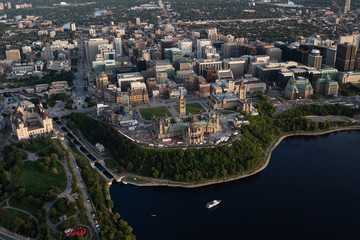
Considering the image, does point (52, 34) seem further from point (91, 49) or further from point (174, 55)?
point (174, 55)

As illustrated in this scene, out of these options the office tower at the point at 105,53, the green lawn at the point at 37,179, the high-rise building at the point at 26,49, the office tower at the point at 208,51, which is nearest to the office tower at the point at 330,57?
the office tower at the point at 208,51

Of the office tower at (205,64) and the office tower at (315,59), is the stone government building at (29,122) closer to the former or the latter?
the office tower at (205,64)

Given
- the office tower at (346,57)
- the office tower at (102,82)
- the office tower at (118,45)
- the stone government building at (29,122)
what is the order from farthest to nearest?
1. the office tower at (118,45)
2. the office tower at (346,57)
3. the office tower at (102,82)
4. the stone government building at (29,122)

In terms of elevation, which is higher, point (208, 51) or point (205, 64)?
point (208, 51)

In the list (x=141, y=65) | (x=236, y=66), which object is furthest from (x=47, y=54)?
(x=236, y=66)

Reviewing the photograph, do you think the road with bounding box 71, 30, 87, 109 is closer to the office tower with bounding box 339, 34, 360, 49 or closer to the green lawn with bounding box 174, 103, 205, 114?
the green lawn with bounding box 174, 103, 205, 114
